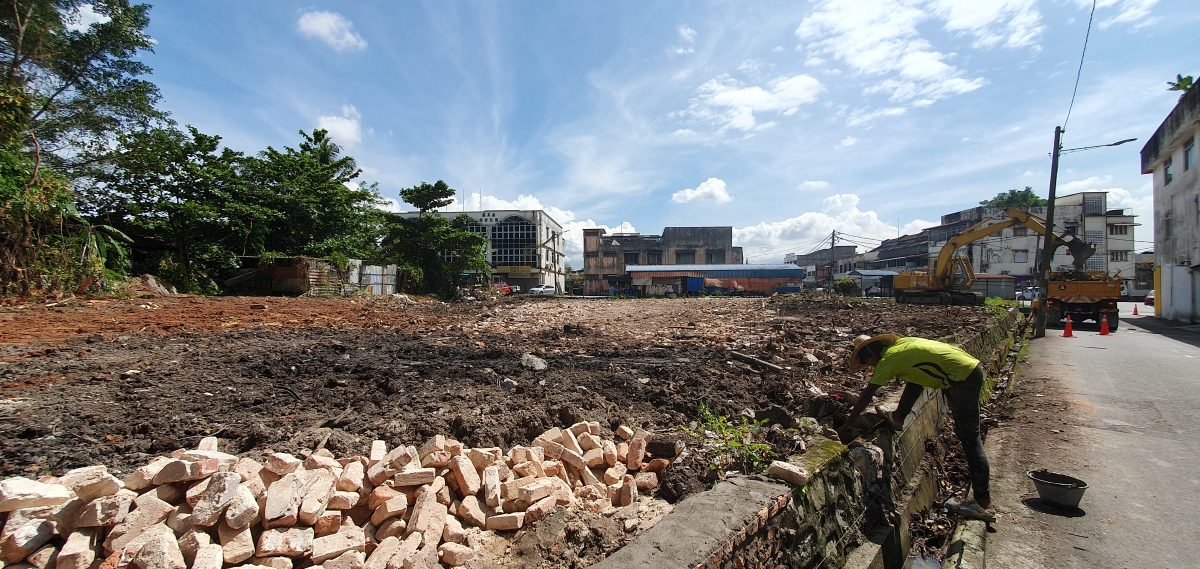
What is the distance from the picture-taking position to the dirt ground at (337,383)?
3.57 m

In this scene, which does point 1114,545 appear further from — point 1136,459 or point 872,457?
point 1136,459

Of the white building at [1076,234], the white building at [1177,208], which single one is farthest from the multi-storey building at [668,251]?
the white building at [1177,208]

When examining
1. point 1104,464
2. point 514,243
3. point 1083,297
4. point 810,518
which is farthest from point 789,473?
point 514,243

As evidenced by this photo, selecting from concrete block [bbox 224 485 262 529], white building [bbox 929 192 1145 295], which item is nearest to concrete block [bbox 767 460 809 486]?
concrete block [bbox 224 485 262 529]

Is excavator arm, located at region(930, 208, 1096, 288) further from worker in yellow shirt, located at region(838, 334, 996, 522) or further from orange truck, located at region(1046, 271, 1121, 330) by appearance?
worker in yellow shirt, located at region(838, 334, 996, 522)

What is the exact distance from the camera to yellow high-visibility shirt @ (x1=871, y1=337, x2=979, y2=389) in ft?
12.8

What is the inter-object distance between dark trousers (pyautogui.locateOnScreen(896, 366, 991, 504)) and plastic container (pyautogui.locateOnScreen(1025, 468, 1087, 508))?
318 mm

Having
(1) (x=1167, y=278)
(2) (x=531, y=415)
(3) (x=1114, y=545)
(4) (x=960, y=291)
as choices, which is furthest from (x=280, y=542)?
(1) (x=1167, y=278)

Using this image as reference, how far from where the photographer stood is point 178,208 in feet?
57.4

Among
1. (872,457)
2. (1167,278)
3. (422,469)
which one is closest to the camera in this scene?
(422,469)

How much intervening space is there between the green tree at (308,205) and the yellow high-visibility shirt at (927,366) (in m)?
21.5

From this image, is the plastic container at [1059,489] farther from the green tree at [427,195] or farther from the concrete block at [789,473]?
the green tree at [427,195]

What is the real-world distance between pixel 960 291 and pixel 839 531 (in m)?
22.2

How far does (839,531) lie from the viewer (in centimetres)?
301
